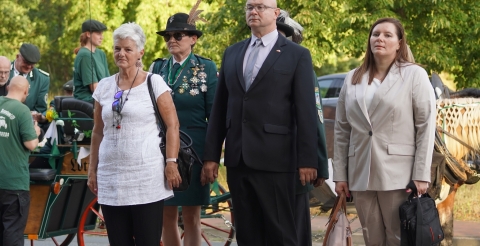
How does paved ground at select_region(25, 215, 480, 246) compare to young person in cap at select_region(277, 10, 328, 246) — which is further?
paved ground at select_region(25, 215, 480, 246)

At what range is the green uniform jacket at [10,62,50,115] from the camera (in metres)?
8.94

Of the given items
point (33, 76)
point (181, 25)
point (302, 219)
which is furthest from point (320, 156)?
point (33, 76)

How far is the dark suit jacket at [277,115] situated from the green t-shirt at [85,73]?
2.97 m

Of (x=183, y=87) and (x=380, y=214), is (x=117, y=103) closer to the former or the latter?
(x=183, y=87)

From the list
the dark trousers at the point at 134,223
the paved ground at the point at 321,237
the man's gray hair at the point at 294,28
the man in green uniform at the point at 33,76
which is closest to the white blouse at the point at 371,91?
the man's gray hair at the point at 294,28

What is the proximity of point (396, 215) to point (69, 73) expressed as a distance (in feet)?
104

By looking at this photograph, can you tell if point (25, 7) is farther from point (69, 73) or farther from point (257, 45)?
point (257, 45)

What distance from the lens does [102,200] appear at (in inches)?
222

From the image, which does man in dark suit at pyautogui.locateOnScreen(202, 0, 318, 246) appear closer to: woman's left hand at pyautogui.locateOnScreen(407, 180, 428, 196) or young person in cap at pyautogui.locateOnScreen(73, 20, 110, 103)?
woman's left hand at pyautogui.locateOnScreen(407, 180, 428, 196)

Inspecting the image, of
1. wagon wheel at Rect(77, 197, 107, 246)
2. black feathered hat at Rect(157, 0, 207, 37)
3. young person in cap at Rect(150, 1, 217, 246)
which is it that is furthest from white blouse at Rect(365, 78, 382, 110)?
wagon wheel at Rect(77, 197, 107, 246)

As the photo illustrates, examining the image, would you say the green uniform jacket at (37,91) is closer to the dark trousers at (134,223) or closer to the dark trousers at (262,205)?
the dark trousers at (134,223)

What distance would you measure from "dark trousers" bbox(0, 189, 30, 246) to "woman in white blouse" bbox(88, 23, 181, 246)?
1.80m

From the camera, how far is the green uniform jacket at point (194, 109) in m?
6.76

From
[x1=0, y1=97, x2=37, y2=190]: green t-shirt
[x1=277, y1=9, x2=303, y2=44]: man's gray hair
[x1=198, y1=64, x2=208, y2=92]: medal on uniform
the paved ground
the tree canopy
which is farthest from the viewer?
the tree canopy
